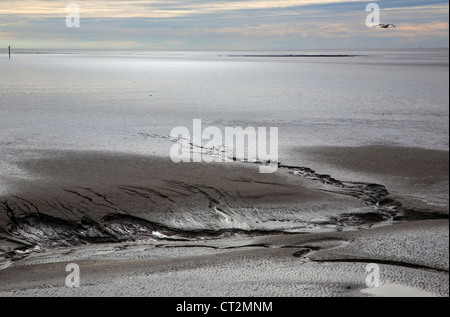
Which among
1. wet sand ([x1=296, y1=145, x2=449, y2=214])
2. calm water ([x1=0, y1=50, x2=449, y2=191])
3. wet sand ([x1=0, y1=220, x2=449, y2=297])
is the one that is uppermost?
calm water ([x1=0, y1=50, x2=449, y2=191])

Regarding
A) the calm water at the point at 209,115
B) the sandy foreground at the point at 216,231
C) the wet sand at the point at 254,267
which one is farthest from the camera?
the calm water at the point at 209,115

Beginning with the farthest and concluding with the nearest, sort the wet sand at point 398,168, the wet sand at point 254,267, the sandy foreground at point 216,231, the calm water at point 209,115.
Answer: the calm water at point 209,115
the wet sand at point 398,168
the sandy foreground at point 216,231
the wet sand at point 254,267

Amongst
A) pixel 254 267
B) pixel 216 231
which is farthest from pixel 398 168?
pixel 254 267

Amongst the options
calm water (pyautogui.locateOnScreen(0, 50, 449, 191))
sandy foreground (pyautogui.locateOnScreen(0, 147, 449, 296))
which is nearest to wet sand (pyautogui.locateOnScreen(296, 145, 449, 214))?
sandy foreground (pyautogui.locateOnScreen(0, 147, 449, 296))

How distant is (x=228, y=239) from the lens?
25.2 feet

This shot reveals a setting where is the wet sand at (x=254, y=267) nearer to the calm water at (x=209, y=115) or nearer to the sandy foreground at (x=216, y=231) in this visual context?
the sandy foreground at (x=216, y=231)

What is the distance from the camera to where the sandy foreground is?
606cm

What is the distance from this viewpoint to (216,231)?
798 cm

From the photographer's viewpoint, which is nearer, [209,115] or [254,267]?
[254,267]

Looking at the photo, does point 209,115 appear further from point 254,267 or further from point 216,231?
point 254,267

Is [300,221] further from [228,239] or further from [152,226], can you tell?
[152,226]

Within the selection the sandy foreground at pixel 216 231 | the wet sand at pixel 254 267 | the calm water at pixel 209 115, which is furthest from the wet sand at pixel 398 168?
the wet sand at pixel 254 267

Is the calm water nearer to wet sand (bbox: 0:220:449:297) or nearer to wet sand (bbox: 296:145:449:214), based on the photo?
wet sand (bbox: 296:145:449:214)

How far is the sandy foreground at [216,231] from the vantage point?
606 centimetres
